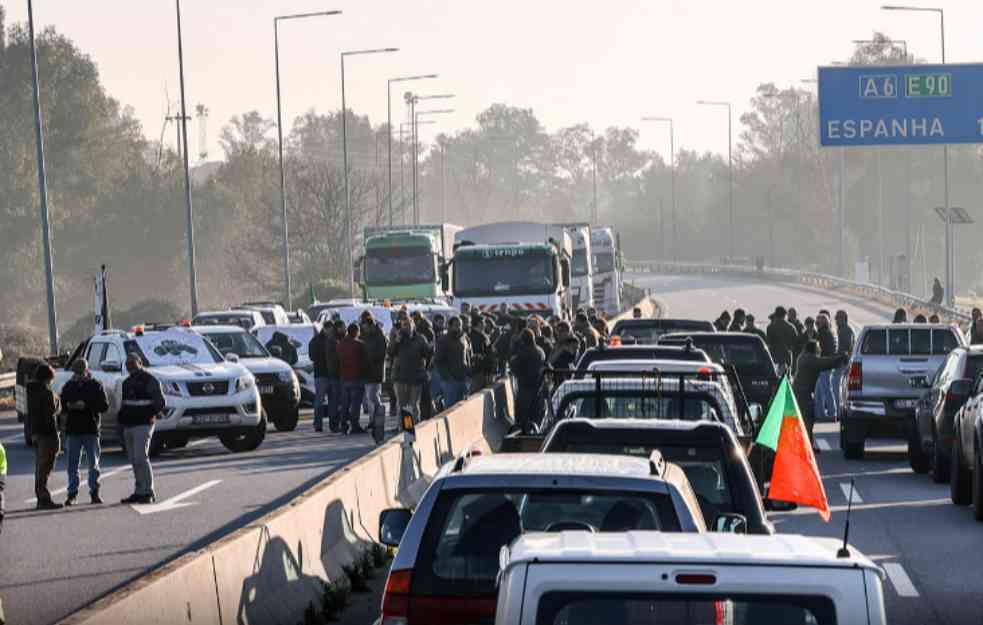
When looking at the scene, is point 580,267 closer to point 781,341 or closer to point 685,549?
point 781,341

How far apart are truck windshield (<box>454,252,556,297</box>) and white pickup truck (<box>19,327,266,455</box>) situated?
58.8 feet

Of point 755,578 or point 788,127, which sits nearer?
point 755,578

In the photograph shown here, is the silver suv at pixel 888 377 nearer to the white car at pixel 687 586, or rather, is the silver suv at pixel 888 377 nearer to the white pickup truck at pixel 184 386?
the white pickup truck at pixel 184 386

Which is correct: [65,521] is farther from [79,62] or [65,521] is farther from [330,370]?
[79,62]

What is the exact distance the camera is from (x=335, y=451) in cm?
2797

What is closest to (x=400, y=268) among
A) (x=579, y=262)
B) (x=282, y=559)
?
(x=579, y=262)

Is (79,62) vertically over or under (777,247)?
over

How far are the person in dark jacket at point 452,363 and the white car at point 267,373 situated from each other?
9.42 ft

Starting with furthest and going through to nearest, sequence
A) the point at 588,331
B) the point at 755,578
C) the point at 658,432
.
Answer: the point at 588,331 < the point at 658,432 < the point at 755,578

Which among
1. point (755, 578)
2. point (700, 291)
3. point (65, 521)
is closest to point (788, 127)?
point (700, 291)

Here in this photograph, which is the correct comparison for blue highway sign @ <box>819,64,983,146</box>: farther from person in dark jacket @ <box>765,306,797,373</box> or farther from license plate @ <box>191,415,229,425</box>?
license plate @ <box>191,415,229,425</box>

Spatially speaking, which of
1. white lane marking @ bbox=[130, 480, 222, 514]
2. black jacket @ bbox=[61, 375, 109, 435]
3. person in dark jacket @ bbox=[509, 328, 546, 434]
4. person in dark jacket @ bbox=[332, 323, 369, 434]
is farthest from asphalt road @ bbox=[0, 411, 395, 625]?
person in dark jacket @ bbox=[509, 328, 546, 434]

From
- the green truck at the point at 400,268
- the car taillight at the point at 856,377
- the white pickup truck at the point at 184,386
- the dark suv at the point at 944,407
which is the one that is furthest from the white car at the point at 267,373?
the green truck at the point at 400,268

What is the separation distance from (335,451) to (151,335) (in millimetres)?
3313
